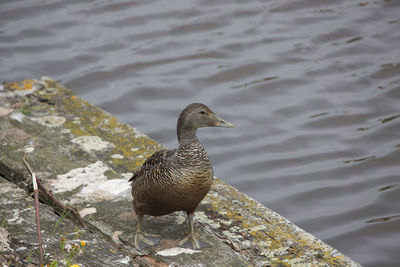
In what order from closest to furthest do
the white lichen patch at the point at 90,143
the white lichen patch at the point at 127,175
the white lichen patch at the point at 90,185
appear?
the white lichen patch at the point at 90,185 → the white lichen patch at the point at 127,175 → the white lichen patch at the point at 90,143

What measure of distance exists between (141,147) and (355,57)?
155 inches

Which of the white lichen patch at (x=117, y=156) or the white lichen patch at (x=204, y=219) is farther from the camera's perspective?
the white lichen patch at (x=117, y=156)

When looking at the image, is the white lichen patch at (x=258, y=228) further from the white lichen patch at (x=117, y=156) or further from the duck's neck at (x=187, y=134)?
the white lichen patch at (x=117, y=156)

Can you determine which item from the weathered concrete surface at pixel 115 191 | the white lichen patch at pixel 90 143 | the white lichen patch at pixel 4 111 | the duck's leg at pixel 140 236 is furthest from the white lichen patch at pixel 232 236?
the white lichen patch at pixel 4 111

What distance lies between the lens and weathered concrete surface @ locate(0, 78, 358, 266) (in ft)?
9.16

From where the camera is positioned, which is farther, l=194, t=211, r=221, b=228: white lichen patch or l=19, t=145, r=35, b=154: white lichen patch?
l=19, t=145, r=35, b=154: white lichen patch

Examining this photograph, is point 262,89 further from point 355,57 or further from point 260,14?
point 260,14

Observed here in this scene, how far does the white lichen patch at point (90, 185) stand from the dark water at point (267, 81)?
1.85 m

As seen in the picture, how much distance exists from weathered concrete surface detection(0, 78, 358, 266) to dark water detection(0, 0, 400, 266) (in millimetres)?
1447

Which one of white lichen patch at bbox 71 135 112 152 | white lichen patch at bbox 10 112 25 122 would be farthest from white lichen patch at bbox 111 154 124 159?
white lichen patch at bbox 10 112 25 122

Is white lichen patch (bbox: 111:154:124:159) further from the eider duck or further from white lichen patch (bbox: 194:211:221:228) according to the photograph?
white lichen patch (bbox: 194:211:221:228)

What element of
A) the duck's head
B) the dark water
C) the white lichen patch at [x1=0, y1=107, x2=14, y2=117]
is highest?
the duck's head

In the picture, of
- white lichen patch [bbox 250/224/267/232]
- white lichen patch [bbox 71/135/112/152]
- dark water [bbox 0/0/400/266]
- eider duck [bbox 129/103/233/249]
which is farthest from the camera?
dark water [bbox 0/0/400/266]

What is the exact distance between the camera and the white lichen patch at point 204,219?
3.03 meters
